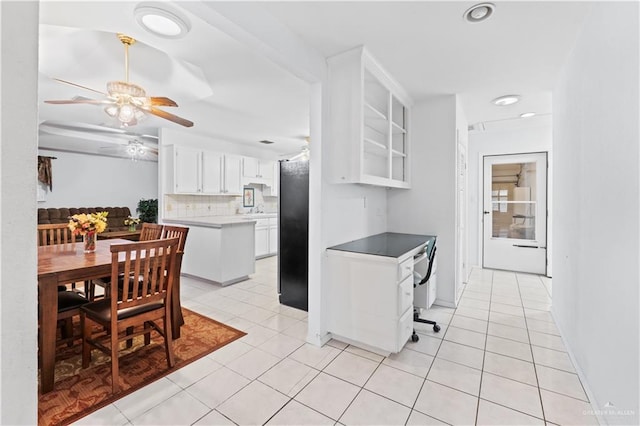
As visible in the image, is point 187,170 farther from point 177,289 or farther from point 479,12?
point 479,12

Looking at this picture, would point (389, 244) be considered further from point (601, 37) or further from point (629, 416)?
point (601, 37)

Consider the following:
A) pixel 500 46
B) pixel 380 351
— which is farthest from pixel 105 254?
pixel 500 46

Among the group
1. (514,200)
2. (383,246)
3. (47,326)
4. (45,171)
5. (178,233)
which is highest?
(45,171)

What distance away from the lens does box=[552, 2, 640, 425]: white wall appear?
128 cm

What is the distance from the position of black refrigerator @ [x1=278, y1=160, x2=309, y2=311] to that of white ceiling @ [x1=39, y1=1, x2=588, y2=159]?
3.18 feet

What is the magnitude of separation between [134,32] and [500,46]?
278cm

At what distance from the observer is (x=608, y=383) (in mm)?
1492

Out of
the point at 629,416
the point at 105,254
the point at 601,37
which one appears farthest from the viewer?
the point at 105,254

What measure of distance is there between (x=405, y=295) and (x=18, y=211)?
2.25 meters

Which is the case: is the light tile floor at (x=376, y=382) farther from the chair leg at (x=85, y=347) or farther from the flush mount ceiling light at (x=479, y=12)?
the flush mount ceiling light at (x=479, y=12)

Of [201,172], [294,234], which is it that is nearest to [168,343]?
[294,234]

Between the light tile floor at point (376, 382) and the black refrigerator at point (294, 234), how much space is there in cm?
45

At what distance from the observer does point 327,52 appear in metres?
2.43

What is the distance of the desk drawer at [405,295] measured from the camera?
2201 mm
